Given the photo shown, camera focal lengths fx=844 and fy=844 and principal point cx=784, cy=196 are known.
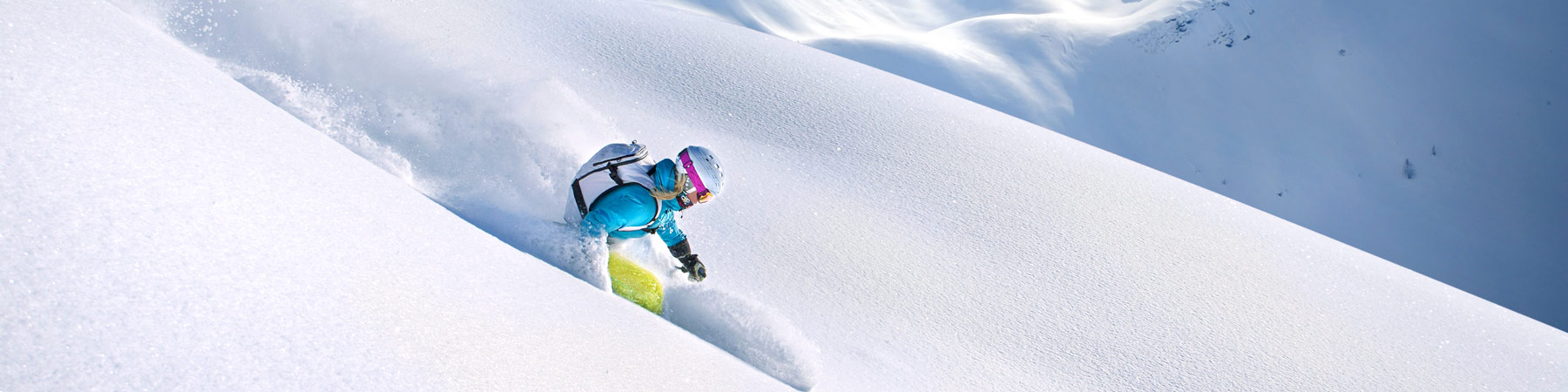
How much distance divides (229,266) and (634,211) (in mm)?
1821

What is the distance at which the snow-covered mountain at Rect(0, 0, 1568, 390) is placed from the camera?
1794mm

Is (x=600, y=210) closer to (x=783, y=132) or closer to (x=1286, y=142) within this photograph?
(x=783, y=132)

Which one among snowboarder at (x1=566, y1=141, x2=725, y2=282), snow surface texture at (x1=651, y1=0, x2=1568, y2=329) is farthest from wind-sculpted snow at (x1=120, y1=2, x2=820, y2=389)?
snow surface texture at (x1=651, y1=0, x2=1568, y2=329)

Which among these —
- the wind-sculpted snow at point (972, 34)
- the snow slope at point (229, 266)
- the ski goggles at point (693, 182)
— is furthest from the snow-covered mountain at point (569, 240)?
the wind-sculpted snow at point (972, 34)

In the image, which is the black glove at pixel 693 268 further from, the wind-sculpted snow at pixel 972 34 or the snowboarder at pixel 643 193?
the wind-sculpted snow at pixel 972 34

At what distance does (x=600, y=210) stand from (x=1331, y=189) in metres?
19.0

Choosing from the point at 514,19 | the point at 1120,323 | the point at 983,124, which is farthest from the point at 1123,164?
the point at 514,19

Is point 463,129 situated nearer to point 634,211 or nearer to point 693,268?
point 634,211

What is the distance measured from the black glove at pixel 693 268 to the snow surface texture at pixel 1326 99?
14.4 meters

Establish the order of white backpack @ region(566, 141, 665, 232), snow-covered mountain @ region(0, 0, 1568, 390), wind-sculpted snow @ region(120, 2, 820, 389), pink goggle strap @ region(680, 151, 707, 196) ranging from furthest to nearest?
white backpack @ region(566, 141, 665, 232), pink goggle strap @ region(680, 151, 707, 196), wind-sculpted snow @ region(120, 2, 820, 389), snow-covered mountain @ region(0, 0, 1568, 390)

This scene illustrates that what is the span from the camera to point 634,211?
361 centimetres

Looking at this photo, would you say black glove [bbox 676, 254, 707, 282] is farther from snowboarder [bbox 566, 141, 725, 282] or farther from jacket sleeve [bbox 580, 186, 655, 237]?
jacket sleeve [bbox 580, 186, 655, 237]

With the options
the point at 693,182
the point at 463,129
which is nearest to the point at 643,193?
the point at 693,182

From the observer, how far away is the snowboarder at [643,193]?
140 inches
